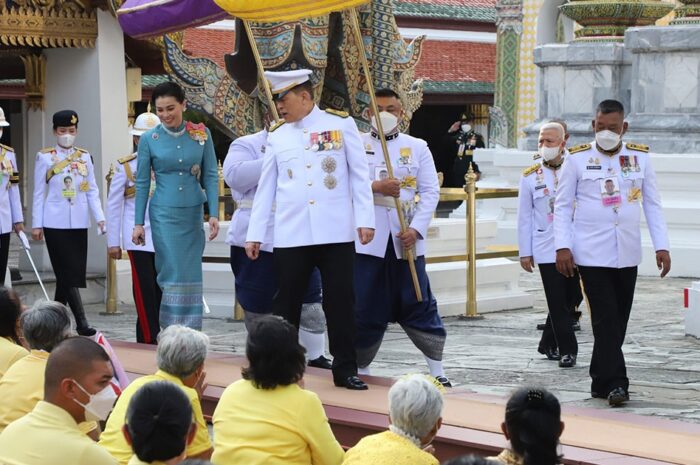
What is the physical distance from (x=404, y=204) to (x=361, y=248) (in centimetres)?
39

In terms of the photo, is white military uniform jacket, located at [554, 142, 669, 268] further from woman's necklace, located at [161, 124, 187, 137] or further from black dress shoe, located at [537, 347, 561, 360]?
woman's necklace, located at [161, 124, 187, 137]

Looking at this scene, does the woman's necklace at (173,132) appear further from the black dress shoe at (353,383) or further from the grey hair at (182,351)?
the grey hair at (182,351)

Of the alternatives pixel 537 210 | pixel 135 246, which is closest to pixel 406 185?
pixel 537 210

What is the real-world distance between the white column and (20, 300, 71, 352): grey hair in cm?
732

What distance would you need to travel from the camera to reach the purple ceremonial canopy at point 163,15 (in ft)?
41.8

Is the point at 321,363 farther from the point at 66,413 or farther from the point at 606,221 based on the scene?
the point at 66,413

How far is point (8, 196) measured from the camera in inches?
508

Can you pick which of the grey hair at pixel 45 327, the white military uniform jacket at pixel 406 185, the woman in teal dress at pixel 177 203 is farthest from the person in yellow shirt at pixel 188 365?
the woman in teal dress at pixel 177 203

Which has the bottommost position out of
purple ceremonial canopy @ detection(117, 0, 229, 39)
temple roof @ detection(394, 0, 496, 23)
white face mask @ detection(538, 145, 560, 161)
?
white face mask @ detection(538, 145, 560, 161)

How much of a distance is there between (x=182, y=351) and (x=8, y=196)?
6549mm

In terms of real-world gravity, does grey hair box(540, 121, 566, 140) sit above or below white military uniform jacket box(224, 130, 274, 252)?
above

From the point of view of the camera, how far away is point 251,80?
13.7 m

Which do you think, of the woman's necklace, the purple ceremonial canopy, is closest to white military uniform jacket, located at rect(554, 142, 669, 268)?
the woman's necklace

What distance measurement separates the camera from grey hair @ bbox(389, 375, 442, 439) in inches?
228
